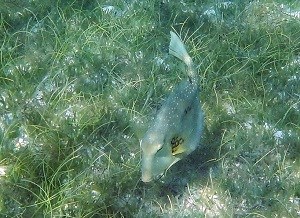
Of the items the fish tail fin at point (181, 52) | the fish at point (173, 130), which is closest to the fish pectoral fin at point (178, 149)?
the fish at point (173, 130)

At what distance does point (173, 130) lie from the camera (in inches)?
127

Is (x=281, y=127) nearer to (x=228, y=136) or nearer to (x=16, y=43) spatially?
(x=228, y=136)

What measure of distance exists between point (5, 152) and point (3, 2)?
102 inches

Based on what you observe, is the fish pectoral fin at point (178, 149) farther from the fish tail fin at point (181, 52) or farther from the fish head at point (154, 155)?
the fish tail fin at point (181, 52)

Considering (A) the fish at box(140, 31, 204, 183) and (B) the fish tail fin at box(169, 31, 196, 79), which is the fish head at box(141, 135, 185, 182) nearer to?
(A) the fish at box(140, 31, 204, 183)

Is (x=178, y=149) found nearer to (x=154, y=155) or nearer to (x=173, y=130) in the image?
(x=173, y=130)

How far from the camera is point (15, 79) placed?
4699 mm

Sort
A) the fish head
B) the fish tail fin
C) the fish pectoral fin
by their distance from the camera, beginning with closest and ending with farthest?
the fish head → the fish pectoral fin → the fish tail fin

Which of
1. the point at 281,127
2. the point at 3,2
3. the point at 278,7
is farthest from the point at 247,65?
the point at 3,2

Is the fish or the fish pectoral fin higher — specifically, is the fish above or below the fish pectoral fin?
above

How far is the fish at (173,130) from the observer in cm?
310

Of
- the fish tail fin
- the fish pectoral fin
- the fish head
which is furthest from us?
the fish tail fin

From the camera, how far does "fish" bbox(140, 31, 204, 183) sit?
3100mm

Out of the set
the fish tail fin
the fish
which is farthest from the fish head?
the fish tail fin
